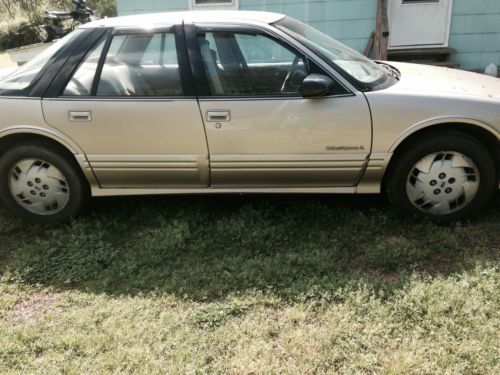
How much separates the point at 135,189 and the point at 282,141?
1287mm

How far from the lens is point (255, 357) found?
8.41 ft

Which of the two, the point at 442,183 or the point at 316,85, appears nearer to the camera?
the point at 316,85

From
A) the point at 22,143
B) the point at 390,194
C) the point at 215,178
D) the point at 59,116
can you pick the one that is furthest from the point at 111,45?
the point at 390,194

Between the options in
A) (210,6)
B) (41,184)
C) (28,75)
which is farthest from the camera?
(210,6)

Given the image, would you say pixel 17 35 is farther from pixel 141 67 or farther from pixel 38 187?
pixel 141 67

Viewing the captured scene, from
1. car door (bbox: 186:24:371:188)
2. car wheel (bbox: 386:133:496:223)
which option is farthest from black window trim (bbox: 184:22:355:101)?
car wheel (bbox: 386:133:496:223)

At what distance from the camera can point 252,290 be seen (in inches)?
122

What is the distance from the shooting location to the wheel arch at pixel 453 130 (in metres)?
3.45

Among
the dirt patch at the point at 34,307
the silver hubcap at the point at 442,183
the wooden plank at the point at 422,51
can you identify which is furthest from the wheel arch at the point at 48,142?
the wooden plank at the point at 422,51

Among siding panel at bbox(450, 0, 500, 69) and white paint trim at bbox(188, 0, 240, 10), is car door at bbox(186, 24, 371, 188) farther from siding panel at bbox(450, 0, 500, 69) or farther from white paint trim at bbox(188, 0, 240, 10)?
siding panel at bbox(450, 0, 500, 69)

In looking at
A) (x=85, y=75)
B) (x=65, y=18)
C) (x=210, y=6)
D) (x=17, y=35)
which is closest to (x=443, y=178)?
(x=85, y=75)

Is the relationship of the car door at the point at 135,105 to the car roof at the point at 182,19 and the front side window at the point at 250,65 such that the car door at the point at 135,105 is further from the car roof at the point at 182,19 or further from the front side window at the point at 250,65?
the front side window at the point at 250,65

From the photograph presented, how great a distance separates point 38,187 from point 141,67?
1328mm

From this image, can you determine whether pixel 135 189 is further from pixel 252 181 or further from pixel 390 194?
pixel 390 194
